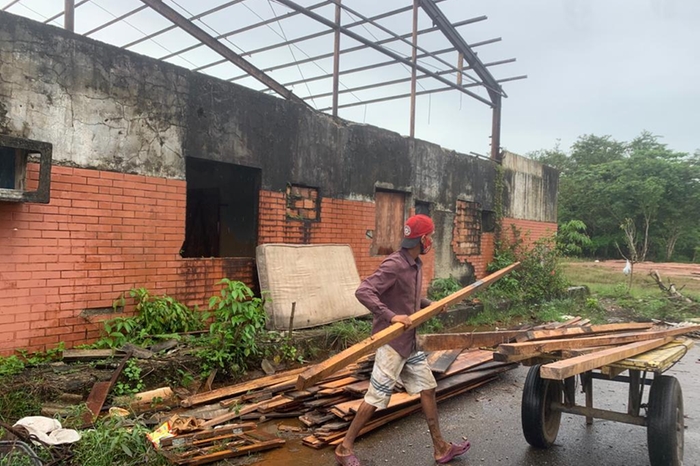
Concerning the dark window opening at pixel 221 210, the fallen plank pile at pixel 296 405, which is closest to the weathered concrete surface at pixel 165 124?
the dark window opening at pixel 221 210

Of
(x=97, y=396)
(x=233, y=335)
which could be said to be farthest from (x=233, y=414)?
(x=97, y=396)

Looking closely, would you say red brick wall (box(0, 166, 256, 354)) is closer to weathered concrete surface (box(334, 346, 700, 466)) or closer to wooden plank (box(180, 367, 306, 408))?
wooden plank (box(180, 367, 306, 408))

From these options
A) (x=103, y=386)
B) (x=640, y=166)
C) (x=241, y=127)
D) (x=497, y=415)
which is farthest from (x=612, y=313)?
(x=640, y=166)

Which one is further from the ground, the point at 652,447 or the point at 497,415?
the point at 652,447

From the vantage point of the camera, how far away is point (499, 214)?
1202 centimetres

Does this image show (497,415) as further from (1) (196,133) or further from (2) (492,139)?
(2) (492,139)

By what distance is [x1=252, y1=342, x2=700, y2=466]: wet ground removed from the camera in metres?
3.91

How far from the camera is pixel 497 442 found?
14.1 ft

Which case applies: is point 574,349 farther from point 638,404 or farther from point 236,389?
point 236,389

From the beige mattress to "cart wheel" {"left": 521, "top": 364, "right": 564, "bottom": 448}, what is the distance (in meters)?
3.24

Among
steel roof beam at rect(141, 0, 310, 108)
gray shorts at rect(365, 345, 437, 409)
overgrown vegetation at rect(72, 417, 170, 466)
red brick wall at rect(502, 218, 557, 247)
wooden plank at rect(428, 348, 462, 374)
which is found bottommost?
overgrown vegetation at rect(72, 417, 170, 466)

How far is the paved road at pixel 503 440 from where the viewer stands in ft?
12.9

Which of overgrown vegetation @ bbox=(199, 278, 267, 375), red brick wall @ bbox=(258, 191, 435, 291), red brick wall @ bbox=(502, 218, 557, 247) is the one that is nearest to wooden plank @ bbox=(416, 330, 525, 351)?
overgrown vegetation @ bbox=(199, 278, 267, 375)

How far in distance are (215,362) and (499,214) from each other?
347 inches
